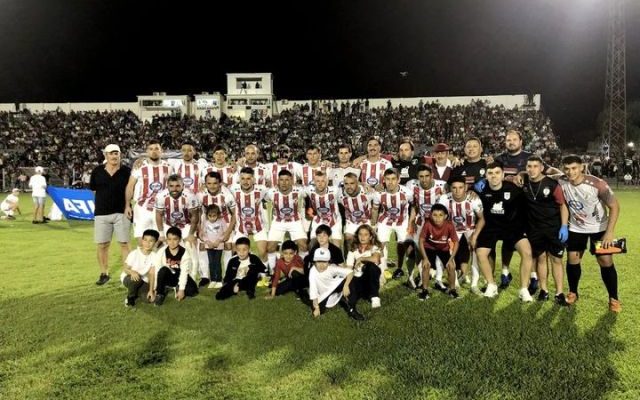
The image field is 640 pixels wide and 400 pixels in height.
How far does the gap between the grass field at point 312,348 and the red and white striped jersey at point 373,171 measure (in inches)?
86.8

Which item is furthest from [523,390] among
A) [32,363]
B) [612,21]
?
[612,21]

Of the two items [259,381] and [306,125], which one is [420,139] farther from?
[259,381]

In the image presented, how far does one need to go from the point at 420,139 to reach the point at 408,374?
31.9m

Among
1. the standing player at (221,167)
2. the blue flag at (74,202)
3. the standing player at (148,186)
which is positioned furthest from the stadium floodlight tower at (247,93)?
the standing player at (148,186)

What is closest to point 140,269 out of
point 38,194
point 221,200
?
point 221,200

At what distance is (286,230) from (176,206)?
167 centimetres

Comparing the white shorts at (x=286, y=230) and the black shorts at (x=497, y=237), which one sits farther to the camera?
the white shorts at (x=286, y=230)

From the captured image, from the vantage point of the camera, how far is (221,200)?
267 inches

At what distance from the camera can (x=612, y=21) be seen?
33312mm

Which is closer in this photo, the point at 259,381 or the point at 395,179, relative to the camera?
the point at 259,381

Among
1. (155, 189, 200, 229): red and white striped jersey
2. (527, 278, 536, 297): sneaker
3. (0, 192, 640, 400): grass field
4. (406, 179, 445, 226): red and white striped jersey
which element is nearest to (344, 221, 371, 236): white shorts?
(406, 179, 445, 226): red and white striped jersey

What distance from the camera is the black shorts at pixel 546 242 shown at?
18.4 ft

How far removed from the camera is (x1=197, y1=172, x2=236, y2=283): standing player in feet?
21.9

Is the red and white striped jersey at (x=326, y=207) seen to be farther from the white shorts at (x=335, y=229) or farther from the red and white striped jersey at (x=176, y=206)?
the red and white striped jersey at (x=176, y=206)
